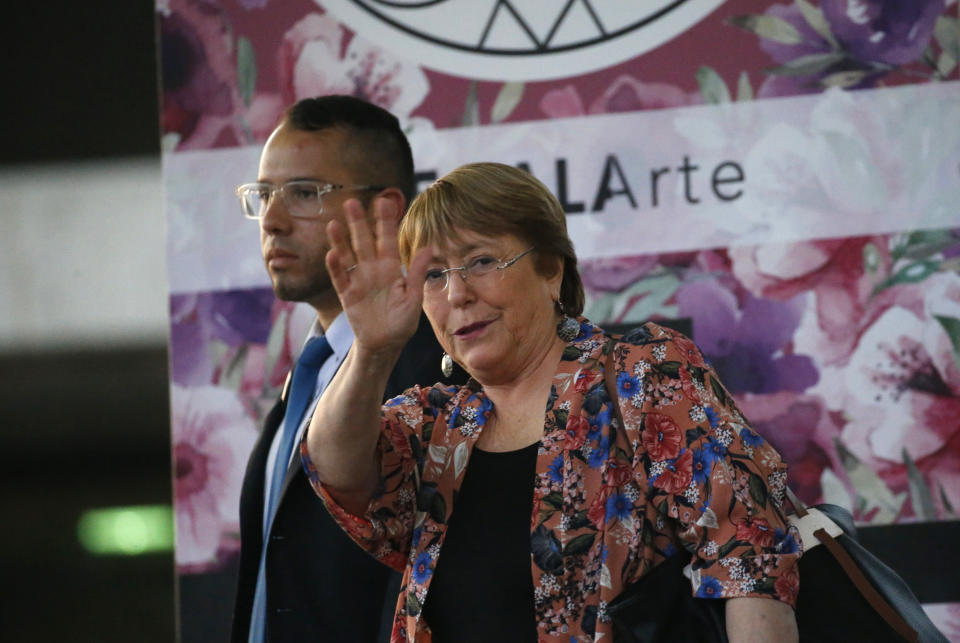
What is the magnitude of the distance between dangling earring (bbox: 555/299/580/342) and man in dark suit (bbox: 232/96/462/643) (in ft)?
0.97

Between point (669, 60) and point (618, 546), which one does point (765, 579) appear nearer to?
point (618, 546)

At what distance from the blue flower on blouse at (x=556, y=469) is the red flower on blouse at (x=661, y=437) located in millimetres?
123

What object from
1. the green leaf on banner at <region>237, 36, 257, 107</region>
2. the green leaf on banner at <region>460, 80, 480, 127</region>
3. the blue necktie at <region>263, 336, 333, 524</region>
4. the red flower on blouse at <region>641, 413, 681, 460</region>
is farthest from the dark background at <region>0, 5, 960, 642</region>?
the red flower on blouse at <region>641, 413, 681, 460</region>

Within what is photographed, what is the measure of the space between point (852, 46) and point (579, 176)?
0.75 metres

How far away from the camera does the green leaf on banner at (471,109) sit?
2887mm

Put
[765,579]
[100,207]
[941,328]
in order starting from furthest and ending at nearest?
[100,207]
[941,328]
[765,579]

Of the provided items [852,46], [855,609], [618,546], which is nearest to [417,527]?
[618,546]

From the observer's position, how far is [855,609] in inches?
58.3

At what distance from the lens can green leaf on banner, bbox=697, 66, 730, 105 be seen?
9.18 feet

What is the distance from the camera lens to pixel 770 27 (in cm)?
279

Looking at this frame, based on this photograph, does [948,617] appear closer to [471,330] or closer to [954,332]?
[954,332]

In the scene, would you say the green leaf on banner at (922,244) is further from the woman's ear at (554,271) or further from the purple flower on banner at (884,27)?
the woman's ear at (554,271)

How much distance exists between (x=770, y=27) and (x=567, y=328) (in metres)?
1.40

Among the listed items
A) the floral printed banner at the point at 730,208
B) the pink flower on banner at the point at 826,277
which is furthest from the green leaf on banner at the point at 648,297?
the pink flower on banner at the point at 826,277
